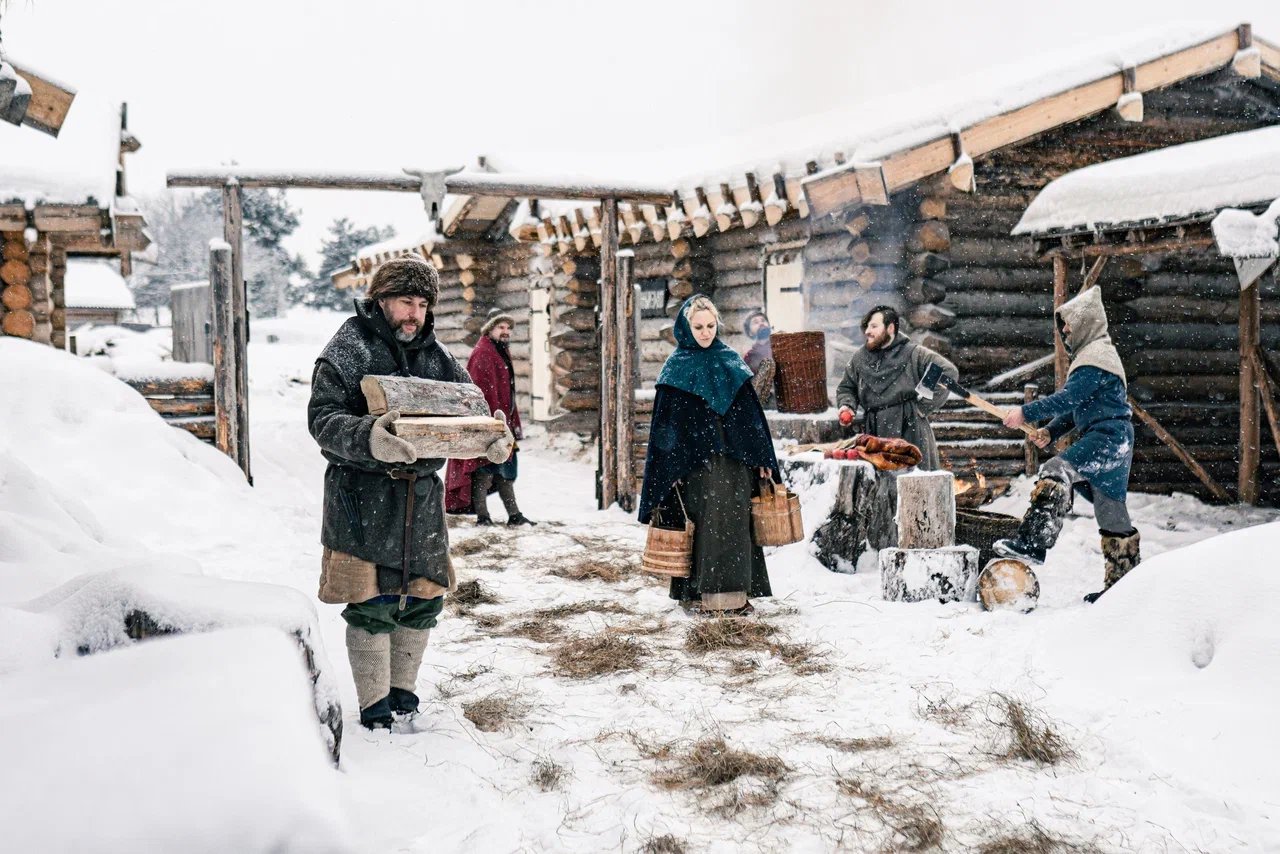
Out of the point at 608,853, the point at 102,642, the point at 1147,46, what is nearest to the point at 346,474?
the point at 102,642

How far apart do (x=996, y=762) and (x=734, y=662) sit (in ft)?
5.27

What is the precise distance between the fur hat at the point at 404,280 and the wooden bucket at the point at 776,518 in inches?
103

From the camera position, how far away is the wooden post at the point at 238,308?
9.16 m

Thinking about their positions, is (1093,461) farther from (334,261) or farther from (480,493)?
(334,261)

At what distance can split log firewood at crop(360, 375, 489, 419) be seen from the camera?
3666mm

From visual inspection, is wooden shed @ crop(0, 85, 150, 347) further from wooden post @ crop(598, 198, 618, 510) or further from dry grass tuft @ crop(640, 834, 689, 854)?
dry grass tuft @ crop(640, 834, 689, 854)

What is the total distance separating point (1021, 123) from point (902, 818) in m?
9.09

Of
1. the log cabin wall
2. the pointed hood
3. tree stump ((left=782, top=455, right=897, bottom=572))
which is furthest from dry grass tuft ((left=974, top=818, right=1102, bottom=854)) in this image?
the log cabin wall

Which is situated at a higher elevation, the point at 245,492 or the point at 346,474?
the point at 346,474

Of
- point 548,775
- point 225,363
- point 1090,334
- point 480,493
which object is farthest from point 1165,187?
point 225,363

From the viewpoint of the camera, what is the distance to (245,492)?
28.8ft

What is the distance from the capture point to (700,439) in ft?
19.1

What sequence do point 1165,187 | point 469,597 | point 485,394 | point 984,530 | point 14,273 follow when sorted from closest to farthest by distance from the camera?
point 469,597, point 984,530, point 1165,187, point 485,394, point 14,273

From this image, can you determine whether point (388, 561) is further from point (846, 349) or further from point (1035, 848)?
point (846, 349)
